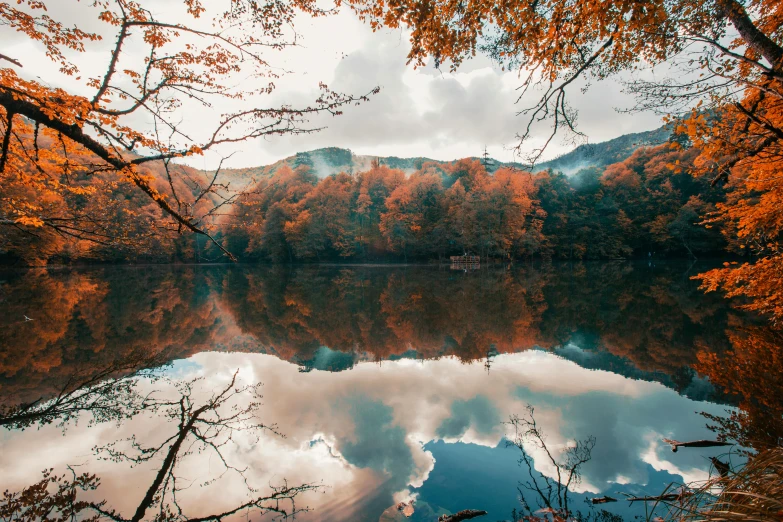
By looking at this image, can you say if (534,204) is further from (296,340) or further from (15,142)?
(15,142)

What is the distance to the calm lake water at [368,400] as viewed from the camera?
3.80 m

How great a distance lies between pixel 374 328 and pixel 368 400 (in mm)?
5205

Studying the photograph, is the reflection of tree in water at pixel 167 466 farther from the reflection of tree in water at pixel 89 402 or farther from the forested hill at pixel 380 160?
the forested hill at pixel 380 160

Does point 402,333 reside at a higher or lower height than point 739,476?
lower

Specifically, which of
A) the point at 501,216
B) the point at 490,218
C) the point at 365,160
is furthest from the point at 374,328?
the point at 365,160

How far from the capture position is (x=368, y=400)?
6.20 meters

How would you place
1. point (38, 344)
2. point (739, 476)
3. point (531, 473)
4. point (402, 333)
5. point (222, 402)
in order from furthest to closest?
1. point (402, 333)
2. point (38, 344)
3. point (222, 402)
4. point (531, 473)
5. point (739, 476)

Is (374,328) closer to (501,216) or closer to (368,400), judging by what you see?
(368,400)

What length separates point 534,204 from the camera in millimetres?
54531

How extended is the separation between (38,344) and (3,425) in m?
5.56

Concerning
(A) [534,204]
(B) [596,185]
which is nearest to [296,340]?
(A) [534,204]

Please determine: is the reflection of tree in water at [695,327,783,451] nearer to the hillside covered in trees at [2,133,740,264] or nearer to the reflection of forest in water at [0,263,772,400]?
Result: the reflection of forest in water at [0,263,772,400]

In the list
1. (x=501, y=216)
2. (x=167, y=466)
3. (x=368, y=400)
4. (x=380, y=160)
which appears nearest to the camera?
(x=167, y=466)

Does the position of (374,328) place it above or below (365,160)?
below
